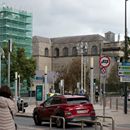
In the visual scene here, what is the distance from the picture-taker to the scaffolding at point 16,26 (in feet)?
353

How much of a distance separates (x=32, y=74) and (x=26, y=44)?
28.5 metres

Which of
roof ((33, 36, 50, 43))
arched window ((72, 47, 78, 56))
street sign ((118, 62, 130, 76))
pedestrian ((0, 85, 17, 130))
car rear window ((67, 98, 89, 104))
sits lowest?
car rear window ((67, 98, 89, 104))

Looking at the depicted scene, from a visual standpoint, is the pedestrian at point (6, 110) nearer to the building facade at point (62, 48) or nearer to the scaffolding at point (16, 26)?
the scaffolding at point (16, 26)

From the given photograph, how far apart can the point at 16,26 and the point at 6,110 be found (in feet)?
340

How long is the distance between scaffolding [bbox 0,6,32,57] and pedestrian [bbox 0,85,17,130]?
9680 cm

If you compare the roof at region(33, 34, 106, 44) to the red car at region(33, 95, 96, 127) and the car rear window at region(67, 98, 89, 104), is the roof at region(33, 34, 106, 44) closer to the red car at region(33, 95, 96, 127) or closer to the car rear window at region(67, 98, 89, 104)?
A: the red car at region(33, 95, 96, 127)

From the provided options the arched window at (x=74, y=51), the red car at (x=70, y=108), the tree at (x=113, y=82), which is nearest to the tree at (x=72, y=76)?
the tree at (x=113, y=82)

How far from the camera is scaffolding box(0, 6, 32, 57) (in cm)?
10769

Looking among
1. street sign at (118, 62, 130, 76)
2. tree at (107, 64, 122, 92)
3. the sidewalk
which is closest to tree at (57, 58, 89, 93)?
tree at (107, 64, 122, 92)

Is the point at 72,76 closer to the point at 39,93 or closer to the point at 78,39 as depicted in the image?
the point at 78,39

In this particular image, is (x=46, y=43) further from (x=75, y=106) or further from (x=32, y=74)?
(x=75, y=106)

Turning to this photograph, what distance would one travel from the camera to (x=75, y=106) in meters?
22.8

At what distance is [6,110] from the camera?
8141 mm

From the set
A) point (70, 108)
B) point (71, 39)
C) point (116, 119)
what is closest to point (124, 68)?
point (116, 119)
